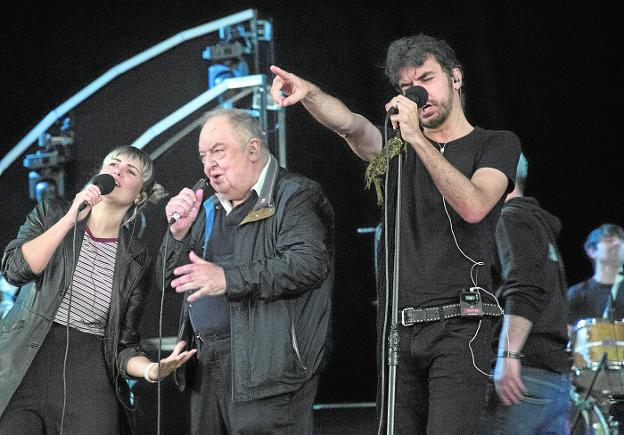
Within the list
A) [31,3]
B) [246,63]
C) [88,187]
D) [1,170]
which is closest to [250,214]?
[88,187]

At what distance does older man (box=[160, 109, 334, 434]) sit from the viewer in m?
2.96

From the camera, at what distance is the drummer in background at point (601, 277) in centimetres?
599

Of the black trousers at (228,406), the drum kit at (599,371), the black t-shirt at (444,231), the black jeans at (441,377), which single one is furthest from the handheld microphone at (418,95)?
the drum kit at (599,371)

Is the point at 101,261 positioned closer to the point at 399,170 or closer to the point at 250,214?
the point at 250,214

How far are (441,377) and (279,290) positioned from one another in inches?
23.9

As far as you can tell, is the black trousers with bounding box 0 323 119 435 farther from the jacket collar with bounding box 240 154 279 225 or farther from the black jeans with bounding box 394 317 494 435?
the black jeans with bounding box 394 317 494 435

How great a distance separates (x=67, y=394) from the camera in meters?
3.28

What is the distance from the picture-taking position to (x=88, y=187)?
329 centimetres

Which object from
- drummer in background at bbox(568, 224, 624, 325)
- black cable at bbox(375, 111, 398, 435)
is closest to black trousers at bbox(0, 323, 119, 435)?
black cable at bbox(375, 111, 398, 435)

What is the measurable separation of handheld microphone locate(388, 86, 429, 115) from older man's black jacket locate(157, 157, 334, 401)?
0.66 m

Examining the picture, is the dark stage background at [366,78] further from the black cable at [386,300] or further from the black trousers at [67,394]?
the black cable at [386,300]

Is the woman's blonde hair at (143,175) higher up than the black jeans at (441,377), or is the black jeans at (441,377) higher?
the woman's blonde hair at (143,175)

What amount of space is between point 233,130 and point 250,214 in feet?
1.10

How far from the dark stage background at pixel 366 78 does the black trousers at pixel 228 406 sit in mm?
4114
